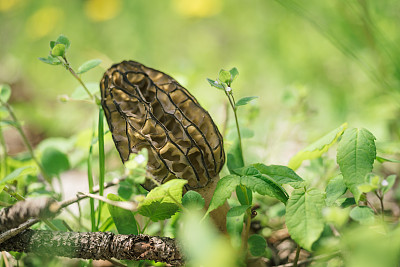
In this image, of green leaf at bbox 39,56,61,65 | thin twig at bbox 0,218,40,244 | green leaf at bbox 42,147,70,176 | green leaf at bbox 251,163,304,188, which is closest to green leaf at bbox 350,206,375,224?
green leaf at bbox 251,163,304,188

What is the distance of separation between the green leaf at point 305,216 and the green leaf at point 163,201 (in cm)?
24

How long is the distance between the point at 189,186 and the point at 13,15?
3849 millimetres

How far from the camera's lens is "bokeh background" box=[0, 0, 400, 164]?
1995 millimetres

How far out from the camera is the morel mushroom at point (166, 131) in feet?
3.55

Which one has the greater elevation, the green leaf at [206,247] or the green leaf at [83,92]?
the green leaf at [83,92]

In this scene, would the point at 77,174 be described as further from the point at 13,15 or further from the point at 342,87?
the point at 13,15

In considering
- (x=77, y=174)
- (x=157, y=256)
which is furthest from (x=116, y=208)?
(x=77, y=174)

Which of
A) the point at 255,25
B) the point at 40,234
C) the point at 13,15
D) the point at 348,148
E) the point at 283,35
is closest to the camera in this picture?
the point at 348,148

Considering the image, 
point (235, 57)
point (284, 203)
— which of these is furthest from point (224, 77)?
point (235, 57)

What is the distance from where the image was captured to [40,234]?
101cm

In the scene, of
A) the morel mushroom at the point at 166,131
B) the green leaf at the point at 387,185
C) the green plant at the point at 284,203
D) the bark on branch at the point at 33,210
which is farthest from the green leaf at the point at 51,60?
the green leaf at the point at 387,185

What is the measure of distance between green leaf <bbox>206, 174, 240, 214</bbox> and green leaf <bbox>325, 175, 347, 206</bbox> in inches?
8.2

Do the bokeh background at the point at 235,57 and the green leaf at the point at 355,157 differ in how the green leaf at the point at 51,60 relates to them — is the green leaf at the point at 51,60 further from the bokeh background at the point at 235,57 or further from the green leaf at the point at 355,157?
the green leaf at the point at 355,157

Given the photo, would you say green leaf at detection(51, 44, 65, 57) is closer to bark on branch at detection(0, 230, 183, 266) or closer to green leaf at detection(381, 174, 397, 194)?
bark on branch at detection(0, 230, 183, 266)
